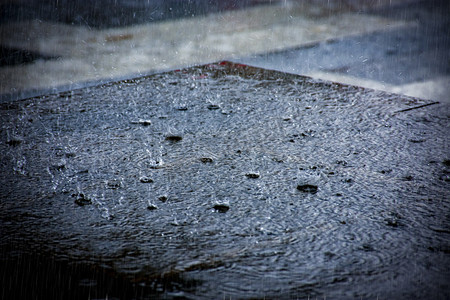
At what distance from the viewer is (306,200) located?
6.03 feet

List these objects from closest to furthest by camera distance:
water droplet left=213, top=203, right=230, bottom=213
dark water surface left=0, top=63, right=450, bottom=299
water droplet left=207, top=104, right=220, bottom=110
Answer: dark water surface left=0, top=63, right=450, bottom=299, water droplet left=213, top=203, right=230, bottom=213, water droplet left=207, top=104, right=220, bottom=110

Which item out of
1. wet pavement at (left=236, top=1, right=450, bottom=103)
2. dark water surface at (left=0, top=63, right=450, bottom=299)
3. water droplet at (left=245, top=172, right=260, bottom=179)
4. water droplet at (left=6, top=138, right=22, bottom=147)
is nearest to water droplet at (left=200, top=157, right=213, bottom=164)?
dark water surface at (left=0, top=63, right=450, bottom=299)

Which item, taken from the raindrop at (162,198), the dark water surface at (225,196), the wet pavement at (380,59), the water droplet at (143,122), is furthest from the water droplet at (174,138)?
the wet pavement at (380,59)

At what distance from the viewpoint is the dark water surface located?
142 centimetres

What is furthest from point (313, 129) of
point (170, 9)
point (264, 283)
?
point (170, 9)

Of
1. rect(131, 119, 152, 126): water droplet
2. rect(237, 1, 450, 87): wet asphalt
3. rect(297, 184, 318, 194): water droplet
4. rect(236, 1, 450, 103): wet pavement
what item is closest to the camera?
rect(297, 184, 318, 194): water droplet

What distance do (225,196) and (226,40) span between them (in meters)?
3.30

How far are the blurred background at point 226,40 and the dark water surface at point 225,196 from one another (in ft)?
2.24

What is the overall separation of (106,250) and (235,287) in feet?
1.41

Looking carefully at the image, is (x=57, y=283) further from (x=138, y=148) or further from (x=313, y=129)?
(x=313, y=129)

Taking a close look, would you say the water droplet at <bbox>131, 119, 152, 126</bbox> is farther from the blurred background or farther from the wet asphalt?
the wet asphalt

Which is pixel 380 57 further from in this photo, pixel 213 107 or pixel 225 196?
pixel 225 196

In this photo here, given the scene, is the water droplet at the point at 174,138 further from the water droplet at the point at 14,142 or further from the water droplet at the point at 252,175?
the water droplet at the point at 14,142

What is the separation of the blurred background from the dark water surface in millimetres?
682
